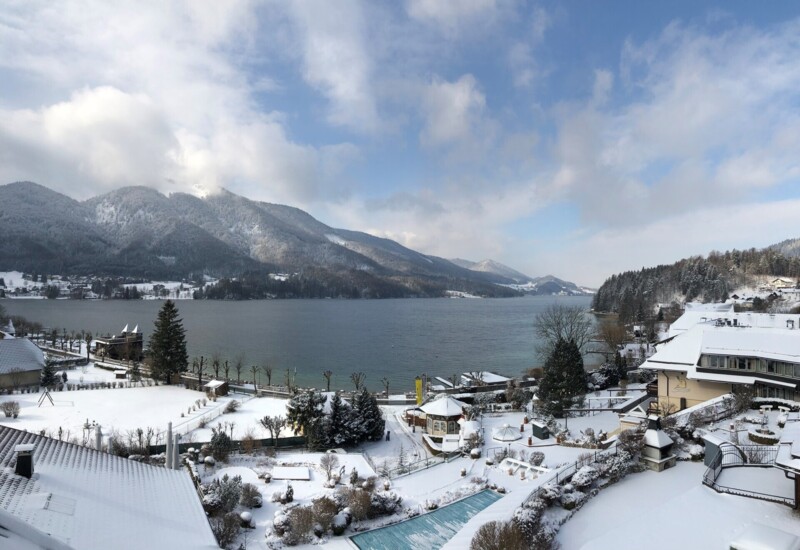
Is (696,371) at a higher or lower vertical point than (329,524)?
higher

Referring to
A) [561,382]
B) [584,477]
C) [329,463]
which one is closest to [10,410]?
[329,463]

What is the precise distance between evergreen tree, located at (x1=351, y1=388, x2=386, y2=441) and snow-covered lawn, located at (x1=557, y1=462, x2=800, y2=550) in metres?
13.3

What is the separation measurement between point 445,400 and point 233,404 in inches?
523

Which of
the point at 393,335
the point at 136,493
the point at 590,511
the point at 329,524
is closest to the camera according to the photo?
the point at 136,493

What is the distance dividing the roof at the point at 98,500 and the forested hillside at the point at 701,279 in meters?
95.5

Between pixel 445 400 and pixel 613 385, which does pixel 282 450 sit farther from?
pixel 613 385

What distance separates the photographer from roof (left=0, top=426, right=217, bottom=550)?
5918 millimetres

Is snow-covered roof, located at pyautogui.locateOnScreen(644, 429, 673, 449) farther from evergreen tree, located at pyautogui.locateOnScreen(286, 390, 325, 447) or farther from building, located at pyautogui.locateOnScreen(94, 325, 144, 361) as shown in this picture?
building, located at pyautogui.locateOnScreen(94, 325, 144, 361)

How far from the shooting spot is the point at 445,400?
23.8 m

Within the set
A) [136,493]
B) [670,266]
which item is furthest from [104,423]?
[670,266]

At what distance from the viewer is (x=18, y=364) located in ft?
111

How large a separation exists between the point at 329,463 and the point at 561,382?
1456 cm

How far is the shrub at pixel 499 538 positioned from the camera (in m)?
8.06

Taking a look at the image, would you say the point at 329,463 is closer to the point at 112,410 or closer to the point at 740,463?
the point at 740,463
